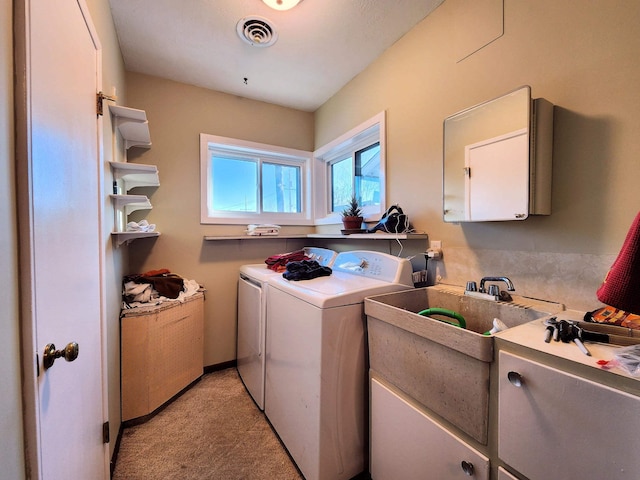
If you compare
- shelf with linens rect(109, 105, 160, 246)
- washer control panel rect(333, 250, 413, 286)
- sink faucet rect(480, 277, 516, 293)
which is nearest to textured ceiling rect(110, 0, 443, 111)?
shelf with linens rect(109, 105, 160, 246)

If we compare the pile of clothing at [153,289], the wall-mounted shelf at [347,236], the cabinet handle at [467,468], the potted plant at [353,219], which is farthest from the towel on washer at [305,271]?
the cabinet handle at [467,468]

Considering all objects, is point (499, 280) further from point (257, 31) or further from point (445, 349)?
point (257, 31)

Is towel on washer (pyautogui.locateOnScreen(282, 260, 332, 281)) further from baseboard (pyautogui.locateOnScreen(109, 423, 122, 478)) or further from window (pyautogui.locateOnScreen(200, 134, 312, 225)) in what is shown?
baseboard (pyautogui.locateOnScreen(109, 423, 122, 478))

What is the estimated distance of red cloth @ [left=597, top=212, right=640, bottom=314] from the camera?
25.5 inches

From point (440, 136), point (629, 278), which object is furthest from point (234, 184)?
point (629, 278)

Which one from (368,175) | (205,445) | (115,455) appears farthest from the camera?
(368,175)

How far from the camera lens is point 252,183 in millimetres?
2805

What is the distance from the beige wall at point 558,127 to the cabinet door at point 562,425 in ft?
1.86

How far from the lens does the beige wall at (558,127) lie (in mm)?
964

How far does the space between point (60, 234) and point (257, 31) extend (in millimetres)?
1678

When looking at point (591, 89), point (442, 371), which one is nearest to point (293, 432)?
point (442, 371)

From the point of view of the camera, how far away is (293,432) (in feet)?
4.84

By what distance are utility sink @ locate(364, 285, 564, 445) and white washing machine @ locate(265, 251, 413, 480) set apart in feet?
0.31

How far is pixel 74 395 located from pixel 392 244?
70.3 inches
